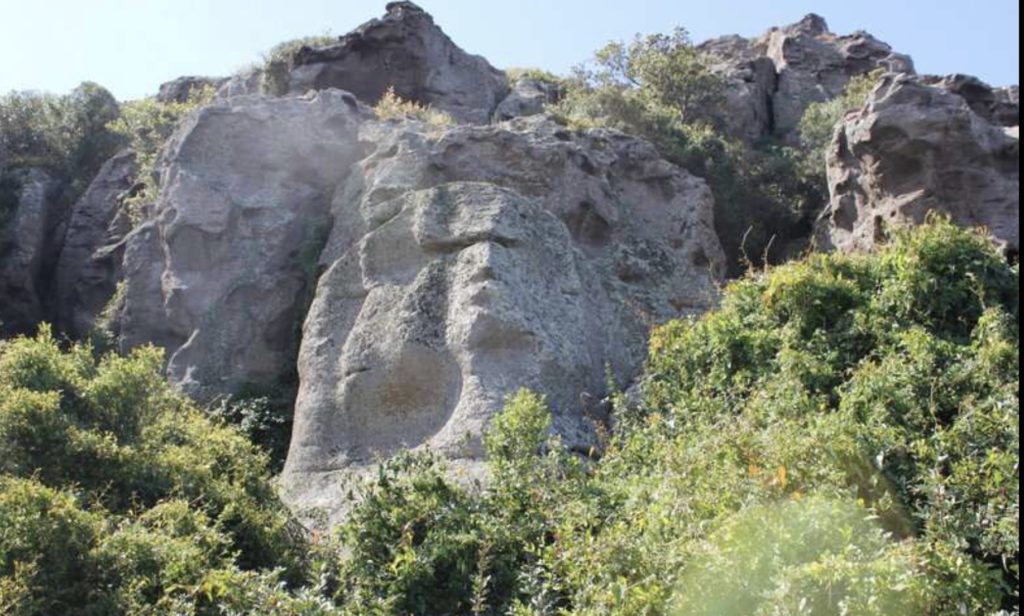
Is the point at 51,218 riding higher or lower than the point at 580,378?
higher

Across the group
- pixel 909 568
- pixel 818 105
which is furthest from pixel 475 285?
pixel 818 105

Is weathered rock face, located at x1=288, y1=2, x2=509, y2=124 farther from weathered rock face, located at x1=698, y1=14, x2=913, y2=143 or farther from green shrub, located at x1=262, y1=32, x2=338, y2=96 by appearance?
weathered rock face, located at x1=698, y1=14, x2=913, y2=143

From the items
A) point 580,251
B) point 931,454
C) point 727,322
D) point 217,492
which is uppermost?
point 580,251

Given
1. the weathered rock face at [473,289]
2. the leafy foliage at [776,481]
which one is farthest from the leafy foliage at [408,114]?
the leafy foliage at [776,481]

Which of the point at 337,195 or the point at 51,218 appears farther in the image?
the point at 51,218

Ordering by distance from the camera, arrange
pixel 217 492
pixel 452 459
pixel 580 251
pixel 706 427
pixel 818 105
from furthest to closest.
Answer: pixel 818 105
pixel 580 251
pixel 452 459
pixel 217 492
pixel 706 427

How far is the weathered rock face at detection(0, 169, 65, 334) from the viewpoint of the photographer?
20406mm

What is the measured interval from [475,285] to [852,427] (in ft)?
18.7

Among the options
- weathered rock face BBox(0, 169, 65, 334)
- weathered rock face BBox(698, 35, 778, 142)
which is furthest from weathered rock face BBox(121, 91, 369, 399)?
weathered rock face BBox(698, 35, 778, 142)

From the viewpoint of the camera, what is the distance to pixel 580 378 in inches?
564

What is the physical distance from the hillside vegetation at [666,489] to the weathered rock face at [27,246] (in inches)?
270

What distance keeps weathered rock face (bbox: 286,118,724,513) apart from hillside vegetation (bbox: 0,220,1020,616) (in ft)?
4.09

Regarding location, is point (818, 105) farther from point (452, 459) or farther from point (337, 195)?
point (452, 459)

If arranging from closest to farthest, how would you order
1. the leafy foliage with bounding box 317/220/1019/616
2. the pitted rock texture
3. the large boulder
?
the leafy foliage with bounding box 317/220/1019/616
the pitted rock texture
the large boulder
